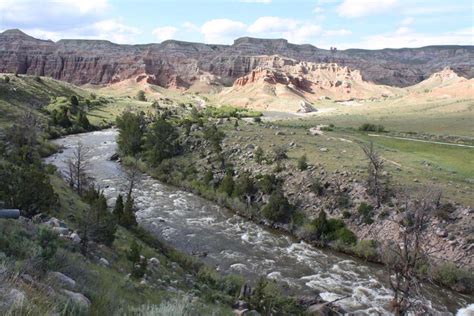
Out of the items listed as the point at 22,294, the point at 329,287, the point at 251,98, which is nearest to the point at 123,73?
the point at 251,98

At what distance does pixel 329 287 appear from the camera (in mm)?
21750

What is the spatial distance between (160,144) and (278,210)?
21892 mm

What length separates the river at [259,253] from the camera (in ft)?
69.8

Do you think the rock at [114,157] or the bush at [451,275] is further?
the rock at [114,157]

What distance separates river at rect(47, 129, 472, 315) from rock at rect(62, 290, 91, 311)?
14.9 metres

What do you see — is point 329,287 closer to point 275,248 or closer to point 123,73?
point 275,248

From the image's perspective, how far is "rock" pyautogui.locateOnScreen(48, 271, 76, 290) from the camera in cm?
807

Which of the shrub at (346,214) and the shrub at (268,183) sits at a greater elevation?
the shrub at (268,183)

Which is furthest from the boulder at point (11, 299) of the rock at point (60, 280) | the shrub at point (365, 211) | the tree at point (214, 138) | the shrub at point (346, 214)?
the tree at point (214, 138)

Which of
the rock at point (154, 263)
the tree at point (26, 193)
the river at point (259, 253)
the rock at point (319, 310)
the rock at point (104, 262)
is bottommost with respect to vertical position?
the river at point (259, 253)

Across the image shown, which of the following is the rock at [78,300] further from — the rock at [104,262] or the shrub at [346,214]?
the shrub at [346,214]

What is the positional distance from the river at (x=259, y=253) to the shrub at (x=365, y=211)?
158 inches

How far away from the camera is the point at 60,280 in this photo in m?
8.38

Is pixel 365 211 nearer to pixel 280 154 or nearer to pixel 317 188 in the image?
pixel 317 188
